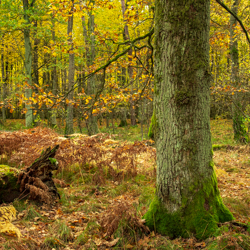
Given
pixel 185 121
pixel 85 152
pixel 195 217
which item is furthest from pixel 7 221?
pixel 85 152

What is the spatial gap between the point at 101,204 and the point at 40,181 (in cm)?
131

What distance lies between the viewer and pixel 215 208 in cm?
313

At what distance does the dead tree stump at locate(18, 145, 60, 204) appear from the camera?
4.27 m

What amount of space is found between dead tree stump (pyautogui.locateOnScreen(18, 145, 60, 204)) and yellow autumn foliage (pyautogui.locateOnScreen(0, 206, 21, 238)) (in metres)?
0.67

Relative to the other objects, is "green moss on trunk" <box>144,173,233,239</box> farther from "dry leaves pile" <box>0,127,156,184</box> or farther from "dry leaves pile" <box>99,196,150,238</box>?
"dry leaves pile" <box>0,127,156,184</box>

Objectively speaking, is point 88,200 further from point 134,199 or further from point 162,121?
point 162,121

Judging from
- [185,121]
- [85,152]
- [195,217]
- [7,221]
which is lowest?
[7,221]

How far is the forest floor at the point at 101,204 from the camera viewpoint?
2.91 m

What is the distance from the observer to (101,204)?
4.58 meters

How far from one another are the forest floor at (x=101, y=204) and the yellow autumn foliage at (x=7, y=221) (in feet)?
0.24

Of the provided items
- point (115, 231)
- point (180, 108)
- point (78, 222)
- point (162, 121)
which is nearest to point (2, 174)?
point (78, 222)

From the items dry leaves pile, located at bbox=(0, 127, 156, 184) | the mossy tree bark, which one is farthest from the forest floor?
the mossy tree bark

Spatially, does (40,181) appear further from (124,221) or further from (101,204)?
(124,221)

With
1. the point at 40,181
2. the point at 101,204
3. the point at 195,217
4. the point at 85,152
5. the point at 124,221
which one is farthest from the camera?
the point at 85,152
